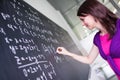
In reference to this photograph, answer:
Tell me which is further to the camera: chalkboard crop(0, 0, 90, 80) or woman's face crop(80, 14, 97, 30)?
woman's face crop(80, 14, 97, 30)

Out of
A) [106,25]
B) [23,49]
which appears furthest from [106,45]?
[23,49]

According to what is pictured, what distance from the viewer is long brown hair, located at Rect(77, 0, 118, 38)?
1484 millimetres

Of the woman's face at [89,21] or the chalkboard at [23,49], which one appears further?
the woman's face at [89,21]

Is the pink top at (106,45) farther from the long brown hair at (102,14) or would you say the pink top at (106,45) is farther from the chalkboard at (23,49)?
the chalkboard at (23,49)

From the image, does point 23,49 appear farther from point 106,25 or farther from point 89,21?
point 106,25

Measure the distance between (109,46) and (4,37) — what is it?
2.36 feet

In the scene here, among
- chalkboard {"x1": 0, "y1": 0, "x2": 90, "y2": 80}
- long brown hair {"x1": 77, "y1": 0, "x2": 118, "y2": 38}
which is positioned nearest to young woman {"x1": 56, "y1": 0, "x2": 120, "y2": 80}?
long brown hair {"x1": 77, "y1": 0, "x2": 118, "y2": 38}

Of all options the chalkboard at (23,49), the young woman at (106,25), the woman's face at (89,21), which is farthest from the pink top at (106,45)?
the chalkboard at (23,49)

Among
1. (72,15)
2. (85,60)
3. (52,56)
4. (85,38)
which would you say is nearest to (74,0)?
(72,15)

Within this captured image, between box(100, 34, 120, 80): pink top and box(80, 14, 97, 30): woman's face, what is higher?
box(80, 14, 97, 30): woman's face

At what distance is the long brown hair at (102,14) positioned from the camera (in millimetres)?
1484

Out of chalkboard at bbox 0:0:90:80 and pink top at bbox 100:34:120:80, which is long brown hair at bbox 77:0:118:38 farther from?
chalkboard at bbox 0:0:90:80

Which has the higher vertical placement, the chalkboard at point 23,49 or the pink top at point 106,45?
the chalkboard at point 23,49

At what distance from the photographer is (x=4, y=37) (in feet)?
4.83
